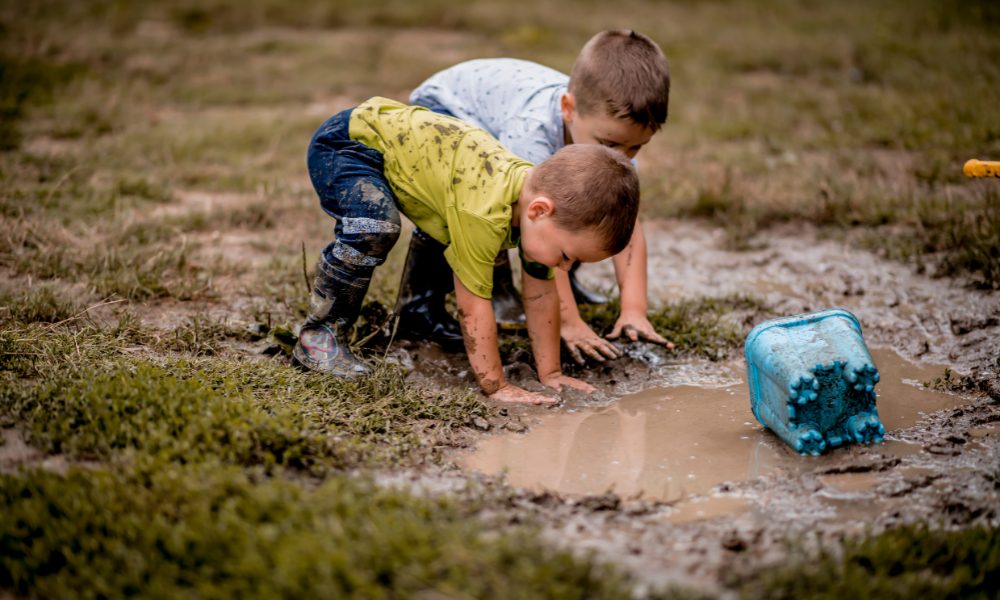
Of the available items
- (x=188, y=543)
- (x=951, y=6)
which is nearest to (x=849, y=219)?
(x=188, y=543)

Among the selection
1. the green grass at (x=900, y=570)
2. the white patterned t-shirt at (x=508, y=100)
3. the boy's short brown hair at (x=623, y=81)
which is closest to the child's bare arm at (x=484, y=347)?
the white patterned t-shirt at (x=508, y=100)

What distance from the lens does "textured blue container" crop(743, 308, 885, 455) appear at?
292 cm

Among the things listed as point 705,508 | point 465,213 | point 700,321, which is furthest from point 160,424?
point 700,321

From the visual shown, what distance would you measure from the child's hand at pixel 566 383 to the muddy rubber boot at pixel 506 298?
0.63 m

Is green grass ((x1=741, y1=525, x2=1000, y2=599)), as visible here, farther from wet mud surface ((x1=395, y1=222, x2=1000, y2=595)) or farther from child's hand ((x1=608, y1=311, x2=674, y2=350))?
child's hand ((x1=608, y1=311, x2=674, y2=350))

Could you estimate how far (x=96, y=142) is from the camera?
20.8 ft

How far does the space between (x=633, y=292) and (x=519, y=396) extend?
35.8 inches

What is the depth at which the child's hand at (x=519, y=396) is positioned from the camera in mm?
3479

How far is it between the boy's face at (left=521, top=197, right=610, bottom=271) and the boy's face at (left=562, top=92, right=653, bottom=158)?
0.72 m

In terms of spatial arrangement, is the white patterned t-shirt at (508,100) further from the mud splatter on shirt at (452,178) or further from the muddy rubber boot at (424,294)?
the muddy rubber boot at (424,294)

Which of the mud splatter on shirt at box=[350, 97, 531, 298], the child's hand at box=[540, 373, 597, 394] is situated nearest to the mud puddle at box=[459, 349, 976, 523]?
the child's hand at box=[540, 373, 597, 394]

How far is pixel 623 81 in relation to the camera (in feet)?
12.0

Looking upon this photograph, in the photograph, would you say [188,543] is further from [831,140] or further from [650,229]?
[831,140]

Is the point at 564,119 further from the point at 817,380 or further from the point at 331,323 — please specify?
the point at 817,380
